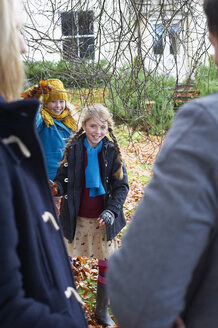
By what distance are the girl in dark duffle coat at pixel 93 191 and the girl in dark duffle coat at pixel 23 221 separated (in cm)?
190

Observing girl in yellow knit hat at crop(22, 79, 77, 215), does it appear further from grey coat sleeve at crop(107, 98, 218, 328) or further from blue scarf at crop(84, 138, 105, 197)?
grey coat sleeve at crop(107, 98, 218, 328)

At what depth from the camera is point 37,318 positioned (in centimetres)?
93

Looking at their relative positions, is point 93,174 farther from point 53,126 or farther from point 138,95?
point 53,126

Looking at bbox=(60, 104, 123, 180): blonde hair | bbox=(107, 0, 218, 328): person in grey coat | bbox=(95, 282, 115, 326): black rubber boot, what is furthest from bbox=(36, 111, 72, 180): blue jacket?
bbox=(107, 0, 218, 328): person in grey coat

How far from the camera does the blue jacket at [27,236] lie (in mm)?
894

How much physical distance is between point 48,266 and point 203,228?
0.52 meters

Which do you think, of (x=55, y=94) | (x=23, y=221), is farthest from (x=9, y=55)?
(x=55, y=94)

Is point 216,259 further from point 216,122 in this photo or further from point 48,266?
point 48,266

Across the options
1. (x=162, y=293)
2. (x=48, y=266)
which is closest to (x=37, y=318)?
(x=48, y=266)

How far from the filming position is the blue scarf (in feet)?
9.84

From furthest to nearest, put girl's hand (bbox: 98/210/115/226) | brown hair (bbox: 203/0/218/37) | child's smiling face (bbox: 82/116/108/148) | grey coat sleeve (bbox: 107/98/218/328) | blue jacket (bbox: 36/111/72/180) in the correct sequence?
blue jacket (bbox: 36/111/72/180)
child's smiling face (bbox: 82/116/108/148)
girl's hand (bbox: 98/210/115/226)
brown hair (bbox: 203/0/218/37)
grey coat sleeve (bbox: 107/98/218/328)

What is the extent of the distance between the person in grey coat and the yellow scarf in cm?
314

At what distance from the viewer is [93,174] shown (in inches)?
119

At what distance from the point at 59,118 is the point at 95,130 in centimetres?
96
